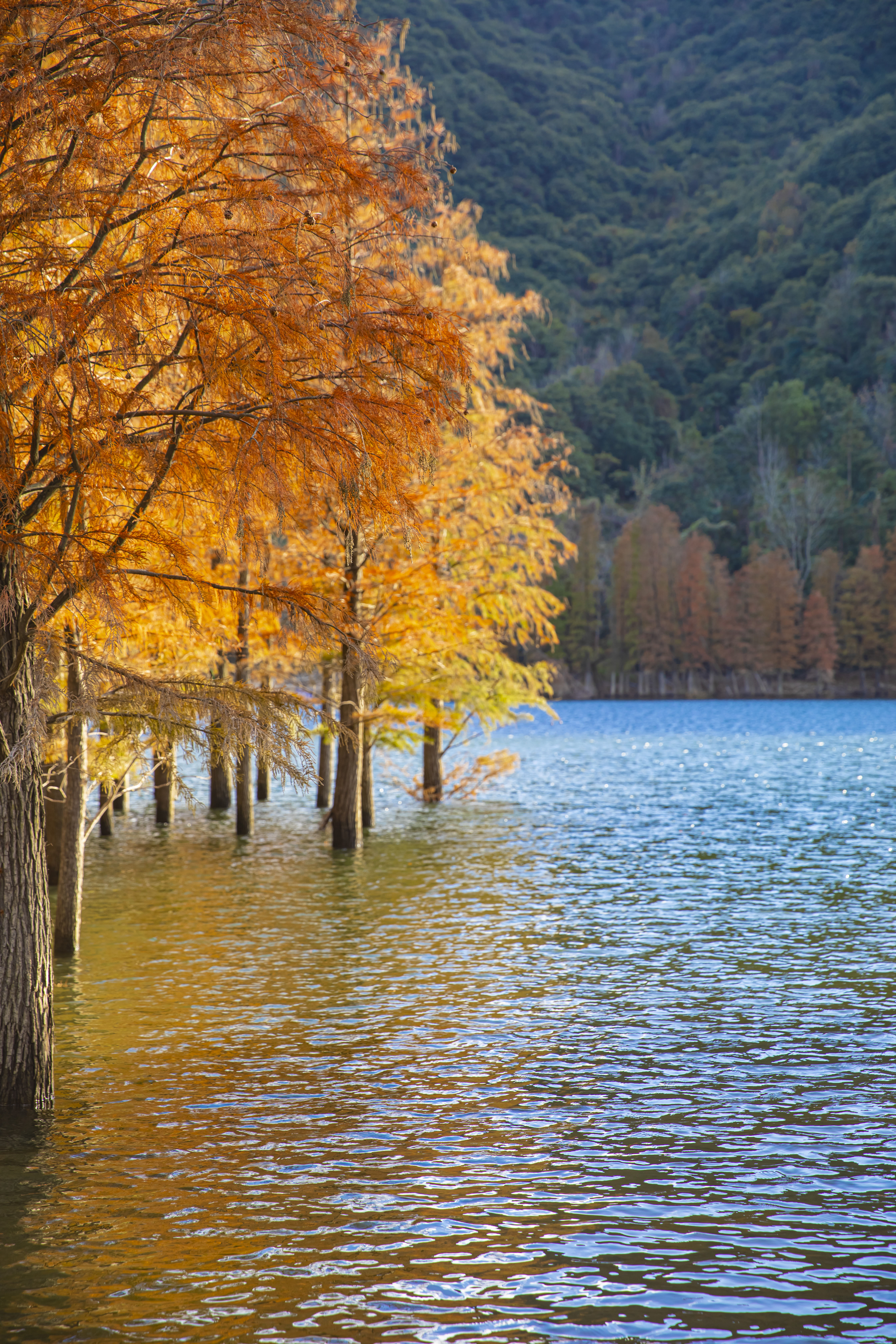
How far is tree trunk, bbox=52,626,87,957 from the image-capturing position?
13180 millimetres

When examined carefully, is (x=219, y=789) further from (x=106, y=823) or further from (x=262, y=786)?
(x=106, y=823)

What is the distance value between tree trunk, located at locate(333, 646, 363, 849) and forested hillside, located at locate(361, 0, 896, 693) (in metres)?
96.0

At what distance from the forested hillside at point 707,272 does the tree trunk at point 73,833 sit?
105m

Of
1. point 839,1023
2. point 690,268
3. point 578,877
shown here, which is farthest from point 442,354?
point 690,268

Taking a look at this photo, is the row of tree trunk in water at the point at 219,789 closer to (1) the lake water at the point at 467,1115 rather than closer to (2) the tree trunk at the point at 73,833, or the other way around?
(2) the tree trunk at the point at 73,833

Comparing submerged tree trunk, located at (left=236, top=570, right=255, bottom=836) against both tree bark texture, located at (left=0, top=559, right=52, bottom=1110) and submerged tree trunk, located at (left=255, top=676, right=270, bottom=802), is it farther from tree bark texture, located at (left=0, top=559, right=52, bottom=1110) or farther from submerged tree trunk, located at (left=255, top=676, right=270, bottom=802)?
tree bark texture, located at (left=0, top=559, right=52, bottom=1110)

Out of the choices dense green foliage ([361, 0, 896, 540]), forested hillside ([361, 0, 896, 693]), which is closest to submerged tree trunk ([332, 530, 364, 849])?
forested hillside ([361, 0, 896, 693])

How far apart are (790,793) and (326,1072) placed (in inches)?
1054

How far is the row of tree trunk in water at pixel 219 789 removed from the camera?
13383 mm

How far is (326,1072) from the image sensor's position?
10461mm

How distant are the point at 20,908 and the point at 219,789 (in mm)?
23504

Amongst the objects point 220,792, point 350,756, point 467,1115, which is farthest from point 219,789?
point 467,1115

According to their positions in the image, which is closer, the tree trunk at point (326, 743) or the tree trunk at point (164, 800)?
the tree trunk at point (326, 743)

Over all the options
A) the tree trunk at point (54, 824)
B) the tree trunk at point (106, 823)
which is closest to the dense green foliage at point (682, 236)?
the tree trunk at point (106, 823)
